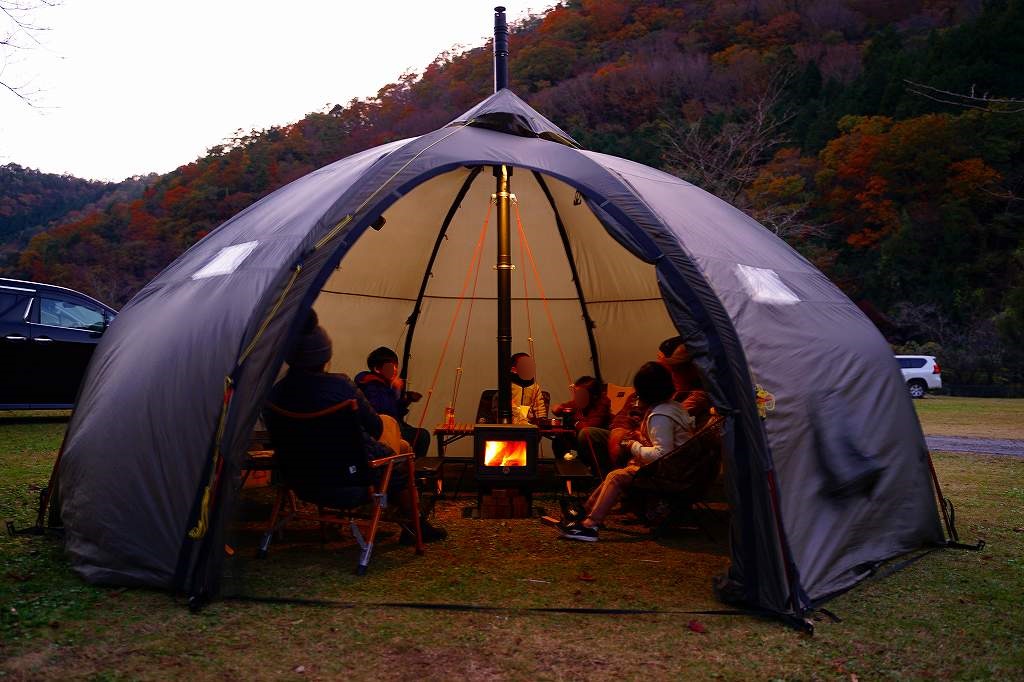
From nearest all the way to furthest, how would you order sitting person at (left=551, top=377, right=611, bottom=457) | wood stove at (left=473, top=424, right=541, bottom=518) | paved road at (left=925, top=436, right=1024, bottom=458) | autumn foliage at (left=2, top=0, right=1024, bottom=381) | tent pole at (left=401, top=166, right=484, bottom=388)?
wood stove at (left=473, top=424, right=541, bottom=518)
sitting person at (left=551, top=377, right=611, bottom=457)
tent pole at (left=401, top=166, right=484, bottom=388)
paved road at (left=925, top=436, right=1024, bottom=458)
autumn foliage at (left=2, top=0, right=1024, bottom=381)

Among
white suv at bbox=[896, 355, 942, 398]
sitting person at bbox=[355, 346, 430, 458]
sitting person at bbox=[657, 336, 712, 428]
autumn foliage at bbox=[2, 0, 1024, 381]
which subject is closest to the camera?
sitting person at bbox=[657, 336, 712, 428]

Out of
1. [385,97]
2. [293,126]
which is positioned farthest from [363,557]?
[385,97]

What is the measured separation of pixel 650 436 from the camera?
17.6 feet

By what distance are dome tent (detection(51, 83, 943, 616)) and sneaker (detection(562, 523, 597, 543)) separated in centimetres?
143

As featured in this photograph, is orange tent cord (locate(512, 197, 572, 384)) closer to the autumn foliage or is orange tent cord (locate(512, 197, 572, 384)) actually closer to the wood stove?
the wood stove

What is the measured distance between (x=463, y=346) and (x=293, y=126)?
31.9 metres

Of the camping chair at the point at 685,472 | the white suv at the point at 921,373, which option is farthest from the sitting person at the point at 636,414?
the white suv at the point at 921,373

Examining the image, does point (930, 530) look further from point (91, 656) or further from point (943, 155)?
point (943, 155)

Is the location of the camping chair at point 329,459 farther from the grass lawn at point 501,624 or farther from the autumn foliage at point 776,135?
the autumn foliage at point 776,135

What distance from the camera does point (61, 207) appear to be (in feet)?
131

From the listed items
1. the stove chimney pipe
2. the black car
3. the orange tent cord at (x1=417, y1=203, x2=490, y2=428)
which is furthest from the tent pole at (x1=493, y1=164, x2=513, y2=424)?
the black car

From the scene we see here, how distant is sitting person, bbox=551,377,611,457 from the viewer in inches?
293

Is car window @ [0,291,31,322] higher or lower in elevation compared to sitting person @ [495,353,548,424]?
higher

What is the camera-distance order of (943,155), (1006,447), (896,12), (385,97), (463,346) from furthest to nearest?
(896,12) < (385,97) < (943,155) < (1006,447) < (463,346)
